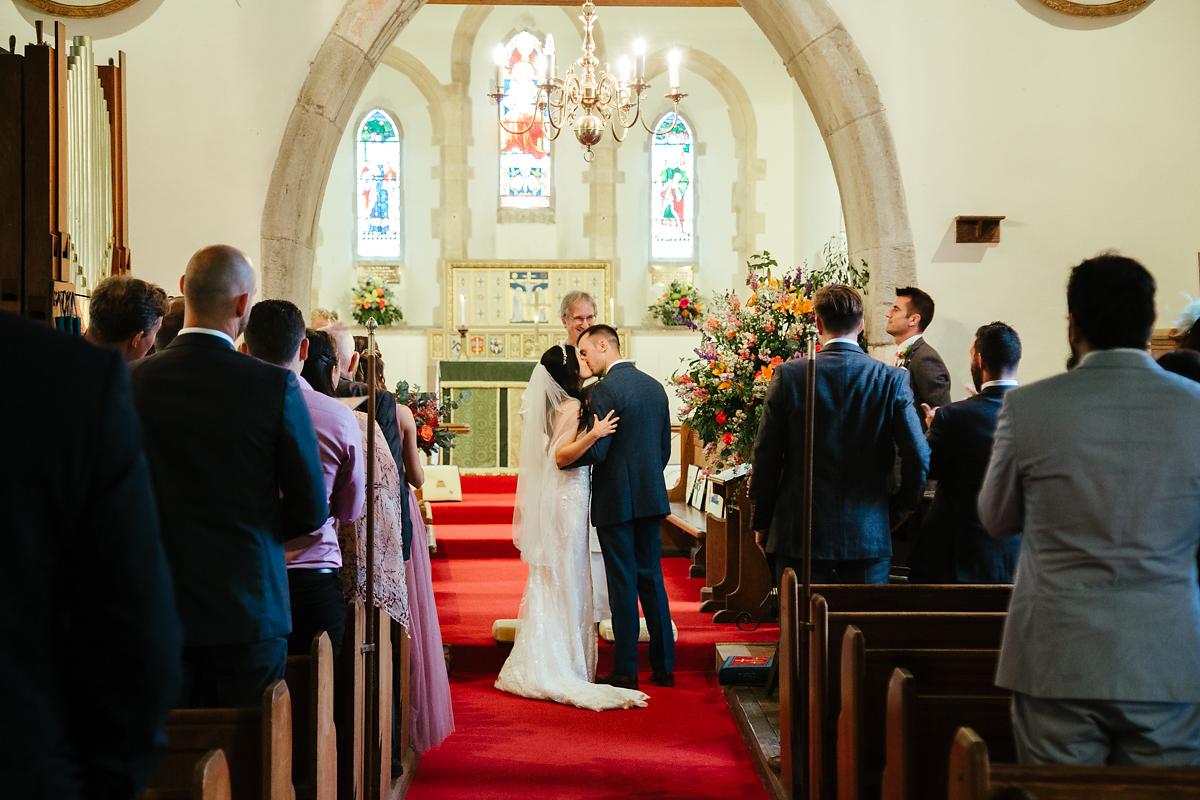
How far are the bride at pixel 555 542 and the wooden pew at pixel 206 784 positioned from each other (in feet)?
10.3

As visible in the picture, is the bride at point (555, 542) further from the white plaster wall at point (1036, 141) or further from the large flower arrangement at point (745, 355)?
the white plaster wall at point (1036, 141)

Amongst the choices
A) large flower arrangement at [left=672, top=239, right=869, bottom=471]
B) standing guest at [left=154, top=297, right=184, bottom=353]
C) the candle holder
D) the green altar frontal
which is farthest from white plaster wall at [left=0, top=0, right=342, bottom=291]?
the green altar frontal

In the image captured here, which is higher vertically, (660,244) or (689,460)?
(660,244)

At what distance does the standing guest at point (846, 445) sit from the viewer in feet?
12.4

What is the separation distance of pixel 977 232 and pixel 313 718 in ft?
14.7

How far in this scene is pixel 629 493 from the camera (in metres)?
4.79

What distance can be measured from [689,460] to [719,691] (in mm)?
3301

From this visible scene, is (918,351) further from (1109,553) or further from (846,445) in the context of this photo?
(1109,553)

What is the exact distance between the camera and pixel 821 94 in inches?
233

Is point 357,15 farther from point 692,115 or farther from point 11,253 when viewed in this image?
point 692,115

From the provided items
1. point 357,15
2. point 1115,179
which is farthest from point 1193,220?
point 357,15

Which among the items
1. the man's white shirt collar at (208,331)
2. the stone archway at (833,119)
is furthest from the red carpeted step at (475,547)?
the man's white shirt collar at (208,331)

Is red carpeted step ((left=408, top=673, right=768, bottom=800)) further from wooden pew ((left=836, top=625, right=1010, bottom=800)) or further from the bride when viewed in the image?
wooden pew ((left=836, top=625, right=1010, bottom=800))

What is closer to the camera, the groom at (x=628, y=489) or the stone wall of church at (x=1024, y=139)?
the groom at (x=628, y=489)
